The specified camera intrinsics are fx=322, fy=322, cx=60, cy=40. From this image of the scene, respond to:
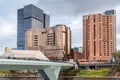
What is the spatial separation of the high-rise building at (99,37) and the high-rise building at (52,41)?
1163cm

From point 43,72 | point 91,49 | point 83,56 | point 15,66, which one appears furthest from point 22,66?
point 83,56

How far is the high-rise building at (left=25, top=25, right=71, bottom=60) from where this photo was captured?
6737 inches

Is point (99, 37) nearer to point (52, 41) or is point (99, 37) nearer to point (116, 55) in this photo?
point (52, 41)

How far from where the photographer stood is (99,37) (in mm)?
165875

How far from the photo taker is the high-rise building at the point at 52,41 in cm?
17112

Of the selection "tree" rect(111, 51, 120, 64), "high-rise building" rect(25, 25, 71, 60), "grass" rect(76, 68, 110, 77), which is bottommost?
"grass" rect(76, 68, 110, 77)

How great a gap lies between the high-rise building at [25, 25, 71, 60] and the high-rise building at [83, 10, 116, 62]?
1163 centimetres

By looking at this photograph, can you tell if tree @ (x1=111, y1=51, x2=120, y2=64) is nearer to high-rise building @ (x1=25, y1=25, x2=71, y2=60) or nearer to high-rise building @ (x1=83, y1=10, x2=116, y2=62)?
high-rise building @ (x1=83, y1=10, x2=116, y2=62)

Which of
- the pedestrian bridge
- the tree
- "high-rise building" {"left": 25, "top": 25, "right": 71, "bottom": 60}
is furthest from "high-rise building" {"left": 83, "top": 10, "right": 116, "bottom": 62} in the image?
the pedestrian bridge

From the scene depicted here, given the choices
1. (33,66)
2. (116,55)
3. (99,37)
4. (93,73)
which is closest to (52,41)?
(99,37)

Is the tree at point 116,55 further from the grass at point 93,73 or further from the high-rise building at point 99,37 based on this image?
the high-rise building at point 99,37

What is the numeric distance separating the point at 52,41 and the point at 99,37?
2756cm

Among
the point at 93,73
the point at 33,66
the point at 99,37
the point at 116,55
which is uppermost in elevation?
the point at 99,37

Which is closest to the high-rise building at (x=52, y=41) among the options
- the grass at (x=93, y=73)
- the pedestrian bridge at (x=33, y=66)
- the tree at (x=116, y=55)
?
the grass at (x=93, y=73)
